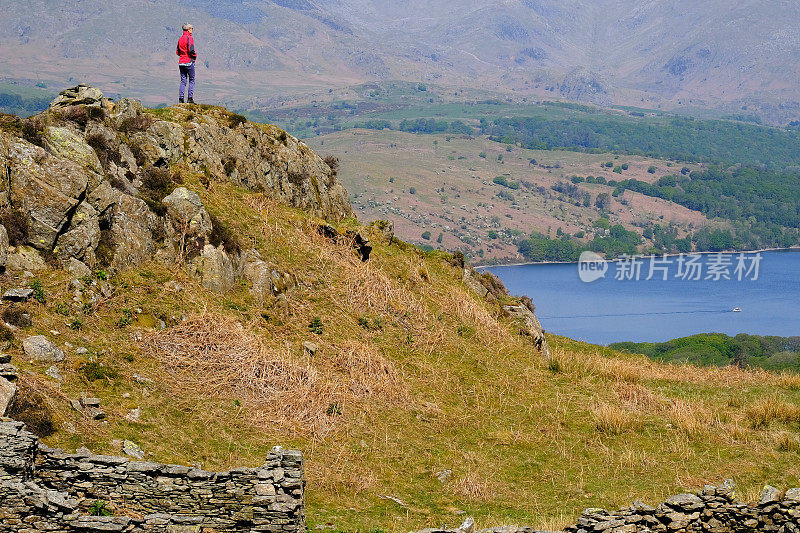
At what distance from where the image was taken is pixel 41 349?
15.7 m

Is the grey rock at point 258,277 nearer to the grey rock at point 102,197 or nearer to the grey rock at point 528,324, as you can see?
the grey rock at point 102,197

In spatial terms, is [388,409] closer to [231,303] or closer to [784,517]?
[231,303]

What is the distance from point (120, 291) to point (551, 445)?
10367mm

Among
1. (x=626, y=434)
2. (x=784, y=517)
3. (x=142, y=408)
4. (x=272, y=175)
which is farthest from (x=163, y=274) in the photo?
(x=784, y=517)

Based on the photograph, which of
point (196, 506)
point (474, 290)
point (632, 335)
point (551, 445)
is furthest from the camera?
point (632, 335)

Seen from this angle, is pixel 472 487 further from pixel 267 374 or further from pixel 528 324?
pixel 528 324

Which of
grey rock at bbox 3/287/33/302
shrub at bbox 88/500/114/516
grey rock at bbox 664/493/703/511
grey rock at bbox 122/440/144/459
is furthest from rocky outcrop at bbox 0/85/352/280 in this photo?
grey rock at bbox 664/493/703/511

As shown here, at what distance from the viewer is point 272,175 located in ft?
95.0

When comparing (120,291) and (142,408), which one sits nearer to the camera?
(142,408)

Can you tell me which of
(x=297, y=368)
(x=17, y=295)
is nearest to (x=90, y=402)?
(x=17, y=295)

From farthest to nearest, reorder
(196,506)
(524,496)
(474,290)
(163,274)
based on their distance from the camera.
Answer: (474,290)
(163,274)
(524,496)
(196,506)

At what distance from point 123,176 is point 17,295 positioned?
637cm

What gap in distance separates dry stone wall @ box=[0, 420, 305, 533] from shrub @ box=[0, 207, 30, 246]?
763cm

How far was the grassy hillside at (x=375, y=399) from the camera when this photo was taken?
606 inches
